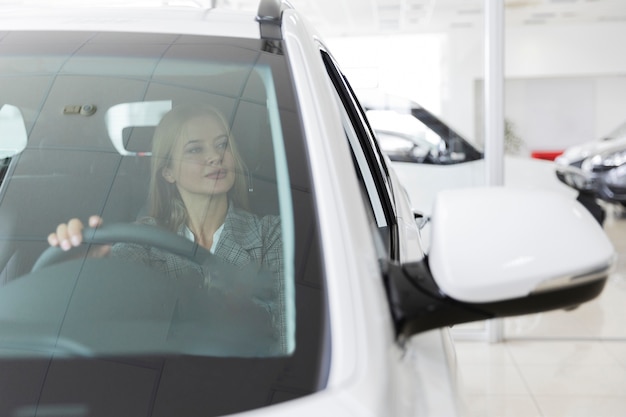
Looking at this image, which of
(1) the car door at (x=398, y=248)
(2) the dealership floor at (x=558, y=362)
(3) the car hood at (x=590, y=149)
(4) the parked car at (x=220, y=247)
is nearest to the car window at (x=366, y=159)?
(1) the car door at (x=398, y=248)

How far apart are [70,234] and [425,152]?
3666mm

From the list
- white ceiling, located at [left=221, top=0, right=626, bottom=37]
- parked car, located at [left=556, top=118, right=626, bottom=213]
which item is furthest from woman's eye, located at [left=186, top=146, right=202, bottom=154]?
parked car, located at [left=556, top=118, right=626, bottom=213]

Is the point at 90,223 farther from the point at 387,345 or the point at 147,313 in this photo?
the point at 387,345

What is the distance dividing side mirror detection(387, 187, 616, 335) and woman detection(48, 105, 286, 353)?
0.17 metres

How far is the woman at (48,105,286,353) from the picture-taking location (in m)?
0.98

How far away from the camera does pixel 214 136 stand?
44.3 inches

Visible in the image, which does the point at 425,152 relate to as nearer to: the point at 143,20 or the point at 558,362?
the point at 558,362

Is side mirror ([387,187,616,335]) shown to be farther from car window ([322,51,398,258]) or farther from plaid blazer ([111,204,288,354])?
car window ([322,51,398,258])

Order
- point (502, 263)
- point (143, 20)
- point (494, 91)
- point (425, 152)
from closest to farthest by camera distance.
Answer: point (502, 263) < point (143, 20) < point (494, 91) < point (425, 152)

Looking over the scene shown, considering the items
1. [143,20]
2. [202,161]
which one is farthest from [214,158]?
[143,20]

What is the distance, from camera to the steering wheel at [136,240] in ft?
3.36

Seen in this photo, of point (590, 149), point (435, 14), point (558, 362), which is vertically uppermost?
point (435, 14)

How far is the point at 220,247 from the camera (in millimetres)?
1058

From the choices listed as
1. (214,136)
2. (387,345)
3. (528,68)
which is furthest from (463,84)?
(387,345)
